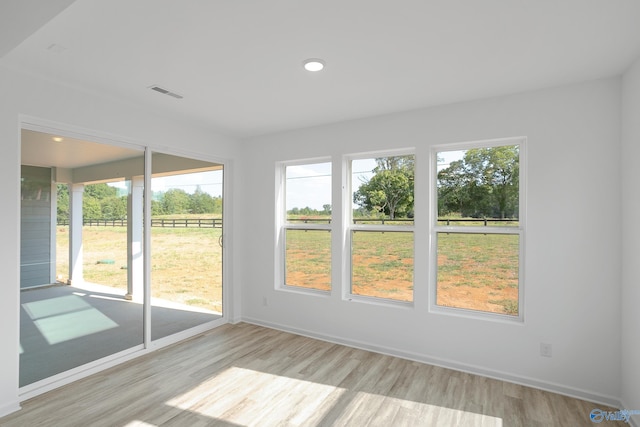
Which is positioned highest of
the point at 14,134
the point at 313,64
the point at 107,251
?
the point at 313,64

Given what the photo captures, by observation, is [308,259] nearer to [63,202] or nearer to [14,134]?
[63,202]

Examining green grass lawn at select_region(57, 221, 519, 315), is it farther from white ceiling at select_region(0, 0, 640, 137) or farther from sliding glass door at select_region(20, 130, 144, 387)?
white ceiling at select_region(0, 0, 640, 137)

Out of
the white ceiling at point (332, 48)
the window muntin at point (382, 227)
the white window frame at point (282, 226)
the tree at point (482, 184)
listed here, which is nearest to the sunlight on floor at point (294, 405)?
the window muntin at point (382, 227)

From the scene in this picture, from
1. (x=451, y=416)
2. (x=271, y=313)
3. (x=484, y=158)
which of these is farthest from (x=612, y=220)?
(x=271, y=313)

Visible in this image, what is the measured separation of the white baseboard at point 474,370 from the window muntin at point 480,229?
0.52 metres

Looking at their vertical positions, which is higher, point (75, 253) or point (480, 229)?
point (480, 229)

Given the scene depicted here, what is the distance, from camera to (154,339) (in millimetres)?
3594

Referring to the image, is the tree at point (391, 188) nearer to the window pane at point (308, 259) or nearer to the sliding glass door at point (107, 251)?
the window pane at point (308, 259)

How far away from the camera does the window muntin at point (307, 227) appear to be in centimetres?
404

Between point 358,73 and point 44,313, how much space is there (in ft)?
10.8

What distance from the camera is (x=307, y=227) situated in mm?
4168

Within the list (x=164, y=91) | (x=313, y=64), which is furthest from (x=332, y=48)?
(x=164, y=91)

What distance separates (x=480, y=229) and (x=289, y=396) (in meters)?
2.29

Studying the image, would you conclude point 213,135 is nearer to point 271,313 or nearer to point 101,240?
point 101,240
